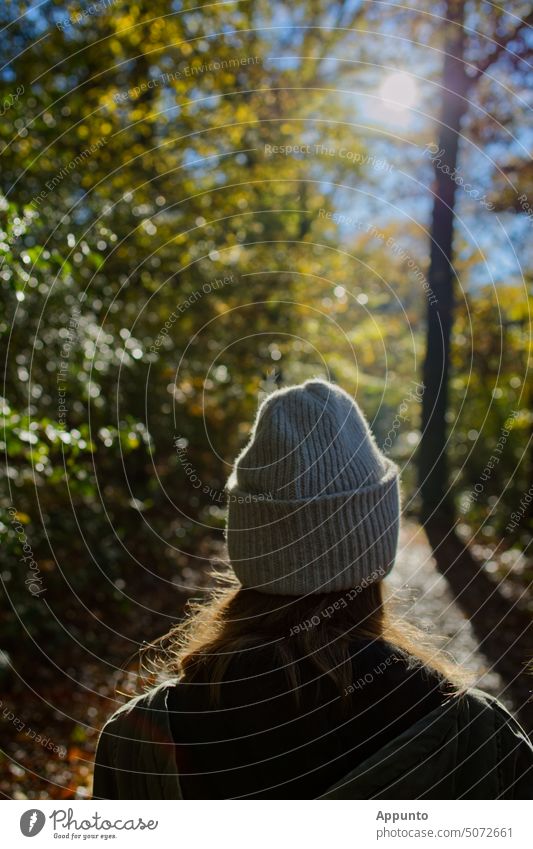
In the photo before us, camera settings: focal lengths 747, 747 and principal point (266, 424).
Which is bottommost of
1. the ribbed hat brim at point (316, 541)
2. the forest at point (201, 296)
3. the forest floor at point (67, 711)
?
the forest floor at point (67, 711)

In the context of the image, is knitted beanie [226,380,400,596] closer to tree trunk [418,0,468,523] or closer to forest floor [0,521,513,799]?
forest floor [0,521,513,799]

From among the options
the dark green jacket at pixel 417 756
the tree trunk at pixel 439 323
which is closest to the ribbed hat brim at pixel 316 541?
the dark green jacket at pixel 417 756

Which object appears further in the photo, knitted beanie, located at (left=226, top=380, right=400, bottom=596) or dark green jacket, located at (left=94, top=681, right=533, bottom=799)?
knitted beanie, located at (left=226, top=380, right=400, bottom=596)

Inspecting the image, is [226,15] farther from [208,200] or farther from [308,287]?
[308,287]

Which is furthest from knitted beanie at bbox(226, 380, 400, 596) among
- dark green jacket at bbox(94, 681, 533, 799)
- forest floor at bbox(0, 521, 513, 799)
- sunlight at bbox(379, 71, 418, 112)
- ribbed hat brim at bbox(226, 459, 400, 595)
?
sunlight at bbox(379, 71, 418, 112)

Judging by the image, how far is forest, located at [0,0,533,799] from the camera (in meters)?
4.50

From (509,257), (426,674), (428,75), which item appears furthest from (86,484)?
(428,75)

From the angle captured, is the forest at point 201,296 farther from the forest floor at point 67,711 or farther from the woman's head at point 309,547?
the woman's head at point 309,547

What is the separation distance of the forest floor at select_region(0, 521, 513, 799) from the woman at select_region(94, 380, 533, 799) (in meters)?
2.12

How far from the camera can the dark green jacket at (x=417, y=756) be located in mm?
1434

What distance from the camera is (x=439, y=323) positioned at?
1015cm

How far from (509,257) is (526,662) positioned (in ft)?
17.6

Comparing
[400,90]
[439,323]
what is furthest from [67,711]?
[400,90]

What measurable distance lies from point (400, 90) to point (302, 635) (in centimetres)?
1069
